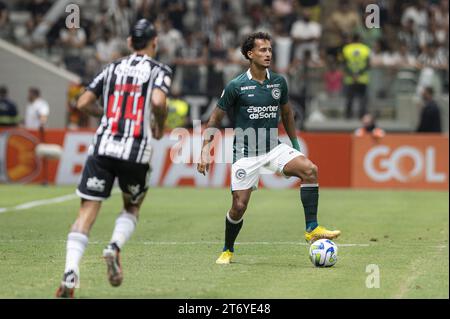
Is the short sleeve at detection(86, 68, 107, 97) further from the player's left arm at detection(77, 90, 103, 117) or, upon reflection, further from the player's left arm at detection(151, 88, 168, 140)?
the player's left arm at detection(151, 88, 168, 140)

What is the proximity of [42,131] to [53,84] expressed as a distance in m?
4.71

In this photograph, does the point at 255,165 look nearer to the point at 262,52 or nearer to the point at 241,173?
the point at 241,173

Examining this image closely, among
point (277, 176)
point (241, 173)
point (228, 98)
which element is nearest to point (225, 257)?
point (241, 173)

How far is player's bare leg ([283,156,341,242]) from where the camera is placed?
39.7 ft

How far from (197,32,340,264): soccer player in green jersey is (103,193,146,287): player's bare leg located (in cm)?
239

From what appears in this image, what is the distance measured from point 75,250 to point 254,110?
11.3 feet

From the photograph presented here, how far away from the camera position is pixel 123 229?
958 centimetres

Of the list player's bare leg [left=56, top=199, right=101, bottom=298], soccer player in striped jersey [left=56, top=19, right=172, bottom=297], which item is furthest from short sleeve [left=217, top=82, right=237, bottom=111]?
player's bare leg [left=56, top=199, right=101, bottom=298]

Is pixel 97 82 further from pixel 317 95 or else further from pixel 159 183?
pixel 317 95

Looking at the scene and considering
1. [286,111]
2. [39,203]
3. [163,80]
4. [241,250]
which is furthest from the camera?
[39,203]

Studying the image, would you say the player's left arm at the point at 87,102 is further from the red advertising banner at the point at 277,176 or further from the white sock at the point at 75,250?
the red advertising banner at the point at 277,176
